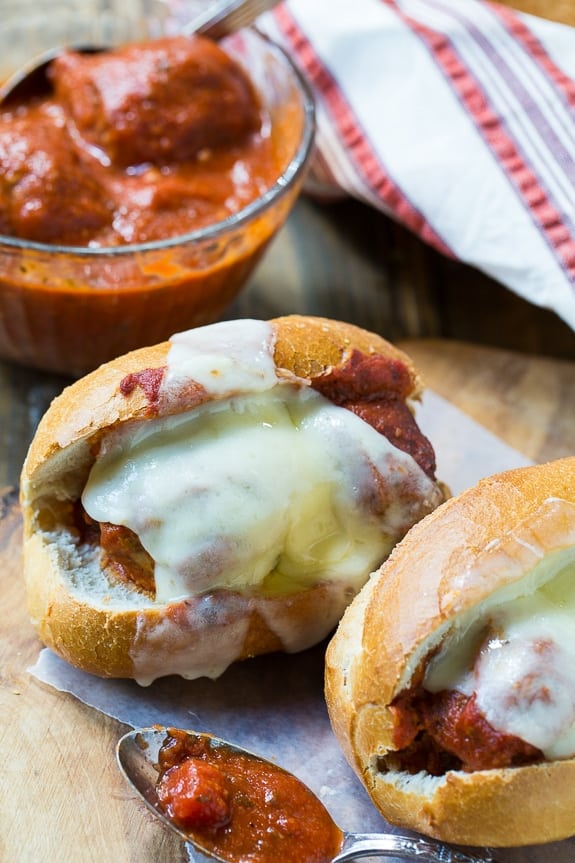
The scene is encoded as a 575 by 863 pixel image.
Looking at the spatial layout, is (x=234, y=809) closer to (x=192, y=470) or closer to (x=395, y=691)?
(x=395, y=691)

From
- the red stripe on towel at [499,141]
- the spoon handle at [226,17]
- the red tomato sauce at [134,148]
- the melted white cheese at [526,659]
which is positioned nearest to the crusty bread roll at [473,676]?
the melted white cheese at [526,659]

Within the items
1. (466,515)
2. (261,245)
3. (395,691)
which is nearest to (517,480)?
(466,515)

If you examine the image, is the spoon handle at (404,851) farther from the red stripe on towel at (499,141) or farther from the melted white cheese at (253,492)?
the red stripe on towel at (499,141)

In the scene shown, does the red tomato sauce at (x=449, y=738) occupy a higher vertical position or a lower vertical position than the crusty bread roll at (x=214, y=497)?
lower

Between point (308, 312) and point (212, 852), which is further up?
point (212, 852)

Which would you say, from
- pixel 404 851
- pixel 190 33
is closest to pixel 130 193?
pixel 190 33

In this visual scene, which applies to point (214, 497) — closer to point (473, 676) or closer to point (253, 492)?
point (253, 492)

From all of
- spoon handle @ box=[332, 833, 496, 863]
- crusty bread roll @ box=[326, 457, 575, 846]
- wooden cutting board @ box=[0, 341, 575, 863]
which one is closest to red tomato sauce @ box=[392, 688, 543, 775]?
crusty bread roll @ box=[326, 457, 575, 846]
